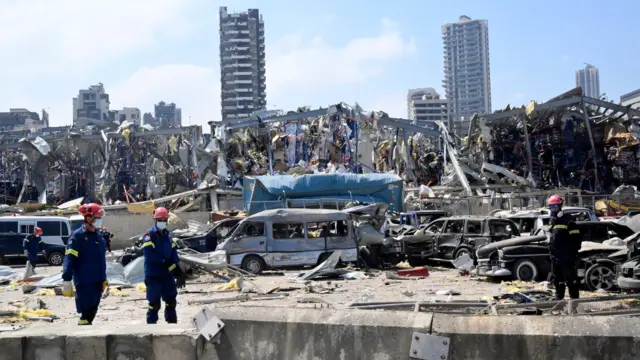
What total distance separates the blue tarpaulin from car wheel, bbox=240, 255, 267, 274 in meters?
10.3

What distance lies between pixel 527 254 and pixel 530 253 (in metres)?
0.06

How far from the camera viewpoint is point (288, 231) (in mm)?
19391

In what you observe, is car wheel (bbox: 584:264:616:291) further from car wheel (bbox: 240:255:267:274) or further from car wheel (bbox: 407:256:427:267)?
car wheel (bbox: 240:255:267:274)

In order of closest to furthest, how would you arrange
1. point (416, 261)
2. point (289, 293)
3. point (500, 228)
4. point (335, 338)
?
point (335, 338), point (289, 293), point (500, 228), point (416, 261)

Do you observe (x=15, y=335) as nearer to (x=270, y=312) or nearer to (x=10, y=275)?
(x=270, y=312)

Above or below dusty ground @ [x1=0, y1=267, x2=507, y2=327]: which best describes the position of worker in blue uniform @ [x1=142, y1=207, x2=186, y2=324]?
above

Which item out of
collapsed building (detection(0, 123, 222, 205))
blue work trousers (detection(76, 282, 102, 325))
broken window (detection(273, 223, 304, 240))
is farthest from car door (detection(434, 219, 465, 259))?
collapsed building (detection(0, 123, 222, 205))

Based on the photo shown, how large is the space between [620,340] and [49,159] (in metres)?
41.0

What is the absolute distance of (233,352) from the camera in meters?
5.27

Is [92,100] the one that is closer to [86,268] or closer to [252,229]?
[252,229]

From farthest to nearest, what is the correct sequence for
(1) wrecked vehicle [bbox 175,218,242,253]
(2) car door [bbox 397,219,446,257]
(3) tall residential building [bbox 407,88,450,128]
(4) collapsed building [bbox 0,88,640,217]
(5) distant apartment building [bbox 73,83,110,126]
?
1. (3) tall residential building [bbox 407,88,450,128]
2. (5) distant apartment building [bbox 73,83,110,126]
3. (4) collapsed building [bbox 0,88,640,217]
4. (1) wrecked vehicle [bbox 175,218,242,253]
5. (2) car door [bbox 397,219,446,257]

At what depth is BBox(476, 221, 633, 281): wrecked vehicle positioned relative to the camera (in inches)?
592

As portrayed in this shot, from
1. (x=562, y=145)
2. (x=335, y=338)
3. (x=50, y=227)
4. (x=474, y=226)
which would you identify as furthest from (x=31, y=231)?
(x=562, y=145)

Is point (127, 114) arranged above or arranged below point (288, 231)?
above
